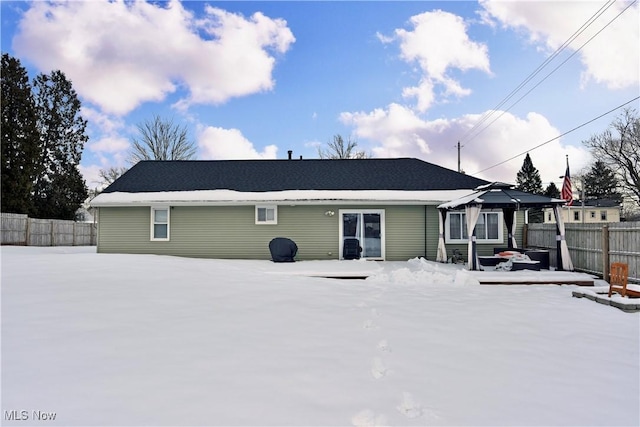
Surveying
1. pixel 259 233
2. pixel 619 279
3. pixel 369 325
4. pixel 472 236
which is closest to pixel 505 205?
pixel 472 236

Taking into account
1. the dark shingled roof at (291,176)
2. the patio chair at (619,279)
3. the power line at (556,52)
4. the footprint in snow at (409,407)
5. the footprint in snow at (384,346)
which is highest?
the power line at (556,52)

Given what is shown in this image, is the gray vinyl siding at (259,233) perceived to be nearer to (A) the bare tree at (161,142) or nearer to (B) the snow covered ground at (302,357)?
(B) the snow covered ground at (302,357)

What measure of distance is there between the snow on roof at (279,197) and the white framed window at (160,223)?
50 cm

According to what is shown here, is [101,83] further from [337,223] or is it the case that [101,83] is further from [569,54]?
[569,54]

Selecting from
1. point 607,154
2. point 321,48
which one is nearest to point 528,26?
point 321,48

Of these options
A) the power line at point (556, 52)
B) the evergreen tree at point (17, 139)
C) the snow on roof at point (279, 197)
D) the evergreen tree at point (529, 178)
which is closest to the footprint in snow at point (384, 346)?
the snow on roof at point (279, 197)

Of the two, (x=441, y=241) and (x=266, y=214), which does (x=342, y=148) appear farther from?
(x=441, y=241)

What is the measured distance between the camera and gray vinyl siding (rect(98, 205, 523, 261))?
1450 centimetres

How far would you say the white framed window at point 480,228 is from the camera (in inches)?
568

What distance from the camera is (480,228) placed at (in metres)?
14.6

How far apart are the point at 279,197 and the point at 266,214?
0.93 meters

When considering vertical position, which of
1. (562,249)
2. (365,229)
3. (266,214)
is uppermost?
(266,214)

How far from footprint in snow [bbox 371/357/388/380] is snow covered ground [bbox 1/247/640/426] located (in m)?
0.02

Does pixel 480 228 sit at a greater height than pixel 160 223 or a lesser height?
lesser
